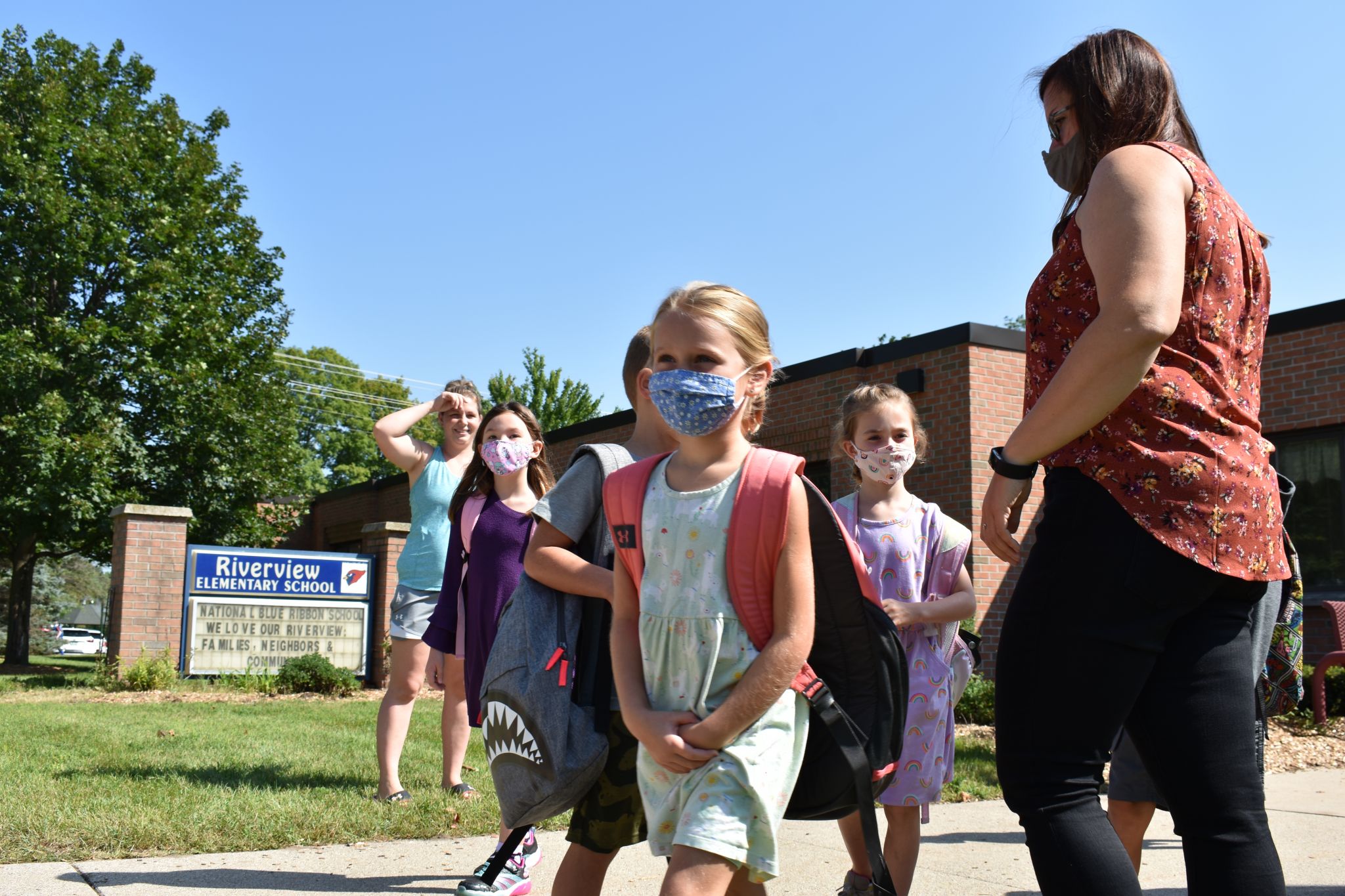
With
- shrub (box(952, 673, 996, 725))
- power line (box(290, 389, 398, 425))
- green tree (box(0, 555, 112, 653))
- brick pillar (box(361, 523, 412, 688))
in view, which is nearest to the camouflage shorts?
shrub (box(952, 673, 996, 725))

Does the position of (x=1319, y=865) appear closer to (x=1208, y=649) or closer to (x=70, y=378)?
(x=1208, y=649)

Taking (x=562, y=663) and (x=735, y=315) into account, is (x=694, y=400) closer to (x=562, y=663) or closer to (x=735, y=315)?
(x=735, y=315)

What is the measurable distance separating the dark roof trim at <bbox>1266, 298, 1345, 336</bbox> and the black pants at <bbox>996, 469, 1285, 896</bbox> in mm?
10411

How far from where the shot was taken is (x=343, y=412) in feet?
216

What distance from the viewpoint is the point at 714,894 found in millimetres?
2068

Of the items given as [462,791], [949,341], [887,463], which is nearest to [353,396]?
[949,341]

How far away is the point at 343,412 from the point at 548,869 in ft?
211

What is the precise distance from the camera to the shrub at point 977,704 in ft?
32.4

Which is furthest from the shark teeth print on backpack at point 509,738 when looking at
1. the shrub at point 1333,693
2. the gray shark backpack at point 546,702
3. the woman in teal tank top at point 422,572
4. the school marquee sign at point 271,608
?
the school marquee sign at point 271,608

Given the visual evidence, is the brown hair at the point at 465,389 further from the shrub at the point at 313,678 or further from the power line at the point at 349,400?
the power line at the point at 349,400

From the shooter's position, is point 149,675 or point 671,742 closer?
point 671,742

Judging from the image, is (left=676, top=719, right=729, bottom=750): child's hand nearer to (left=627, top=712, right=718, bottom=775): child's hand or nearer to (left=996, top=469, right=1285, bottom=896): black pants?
(left=627, top=712, right=718, bottom=775): child's hand

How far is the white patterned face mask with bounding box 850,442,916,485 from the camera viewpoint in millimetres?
3980

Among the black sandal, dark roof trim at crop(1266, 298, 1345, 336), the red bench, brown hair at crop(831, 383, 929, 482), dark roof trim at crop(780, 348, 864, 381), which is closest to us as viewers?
brown hair at crop(831, 383, 929, 482)
